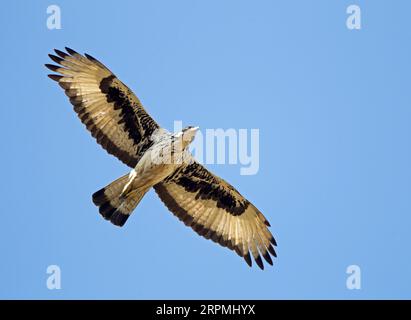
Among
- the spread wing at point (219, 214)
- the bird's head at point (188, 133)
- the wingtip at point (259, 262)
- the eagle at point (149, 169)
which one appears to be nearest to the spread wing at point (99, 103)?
the eagle at point (149, 169)

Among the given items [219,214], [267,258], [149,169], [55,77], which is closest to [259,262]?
[267,258]

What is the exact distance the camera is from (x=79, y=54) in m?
17.2

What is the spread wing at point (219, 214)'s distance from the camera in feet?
58.1

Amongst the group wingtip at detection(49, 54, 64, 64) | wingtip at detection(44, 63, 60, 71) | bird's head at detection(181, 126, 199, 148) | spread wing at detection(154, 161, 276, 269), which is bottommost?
spread wing at detection(154, 161, 276, 269)

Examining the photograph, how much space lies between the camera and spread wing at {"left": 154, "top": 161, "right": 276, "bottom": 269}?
17703mm

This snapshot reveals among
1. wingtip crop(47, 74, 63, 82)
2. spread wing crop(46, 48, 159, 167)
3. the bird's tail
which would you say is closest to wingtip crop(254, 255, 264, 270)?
the bird's tail

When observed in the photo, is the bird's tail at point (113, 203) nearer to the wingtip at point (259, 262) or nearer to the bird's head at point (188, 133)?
the bird's head at point (188, 133)

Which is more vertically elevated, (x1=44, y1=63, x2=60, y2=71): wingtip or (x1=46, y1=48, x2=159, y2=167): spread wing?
(x1=44, y1=63, x2=60, y2=71): wingtip

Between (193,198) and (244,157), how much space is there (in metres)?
1.32

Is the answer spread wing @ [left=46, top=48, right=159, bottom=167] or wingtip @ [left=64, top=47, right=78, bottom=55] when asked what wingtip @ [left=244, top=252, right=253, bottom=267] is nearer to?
spread wing @ [left=46, top=48, right=159, bottom=167]

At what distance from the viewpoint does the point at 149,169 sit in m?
16.7
